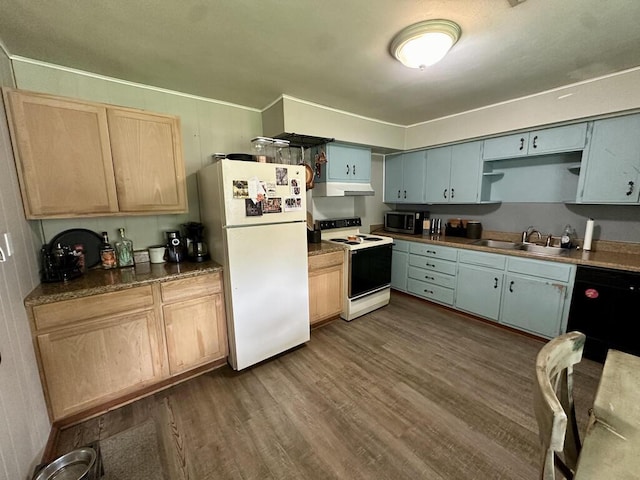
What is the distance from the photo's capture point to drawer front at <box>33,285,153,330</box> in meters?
1.52

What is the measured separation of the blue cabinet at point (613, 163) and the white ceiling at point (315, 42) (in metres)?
0.49

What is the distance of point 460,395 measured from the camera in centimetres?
191

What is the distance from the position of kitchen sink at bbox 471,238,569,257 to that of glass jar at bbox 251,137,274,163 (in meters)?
2.62

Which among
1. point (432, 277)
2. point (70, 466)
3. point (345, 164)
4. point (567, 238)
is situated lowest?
point (70, 466)

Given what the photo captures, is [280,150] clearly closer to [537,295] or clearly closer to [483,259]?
[483,259]

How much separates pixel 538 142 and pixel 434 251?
5.13 ft

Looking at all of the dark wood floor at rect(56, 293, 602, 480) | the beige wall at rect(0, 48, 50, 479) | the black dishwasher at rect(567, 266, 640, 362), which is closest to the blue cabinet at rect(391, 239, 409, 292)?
the dark wood floor at rect(56, 293, 602, 480)

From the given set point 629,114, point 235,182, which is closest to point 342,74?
point 235,182

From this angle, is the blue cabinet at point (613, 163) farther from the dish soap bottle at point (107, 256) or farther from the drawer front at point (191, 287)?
the dish soap bottle at point (107, 256)

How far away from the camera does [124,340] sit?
1773mm

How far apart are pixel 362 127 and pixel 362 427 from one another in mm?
3072

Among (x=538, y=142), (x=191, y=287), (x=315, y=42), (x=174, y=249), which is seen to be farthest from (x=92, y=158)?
(x=538, y=142)

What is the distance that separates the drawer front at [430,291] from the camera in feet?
10.7

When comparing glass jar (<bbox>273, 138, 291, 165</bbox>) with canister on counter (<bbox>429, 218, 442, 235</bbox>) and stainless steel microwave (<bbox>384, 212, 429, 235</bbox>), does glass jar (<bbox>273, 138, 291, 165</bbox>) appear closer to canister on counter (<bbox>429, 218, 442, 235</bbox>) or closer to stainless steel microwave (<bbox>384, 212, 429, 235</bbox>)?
stainless steel microwave (<bbox>384, 212, 429, 235</bbox>)
